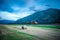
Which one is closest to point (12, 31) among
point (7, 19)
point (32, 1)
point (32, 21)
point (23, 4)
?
point (7, 19)

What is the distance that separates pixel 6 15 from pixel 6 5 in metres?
0.23

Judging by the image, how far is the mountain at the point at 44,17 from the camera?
2184mm

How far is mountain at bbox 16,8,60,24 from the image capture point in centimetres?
218

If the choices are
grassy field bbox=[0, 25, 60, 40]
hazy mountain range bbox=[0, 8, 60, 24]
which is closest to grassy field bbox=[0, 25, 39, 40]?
grassy field bbox=[0, 25, 60, 40]

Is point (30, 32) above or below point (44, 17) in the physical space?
below

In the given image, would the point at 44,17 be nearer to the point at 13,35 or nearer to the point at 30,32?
the point at 30,32

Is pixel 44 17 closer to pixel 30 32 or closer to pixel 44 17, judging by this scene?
pixel 44 17

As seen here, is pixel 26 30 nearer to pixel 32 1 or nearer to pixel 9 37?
pixel 9 37

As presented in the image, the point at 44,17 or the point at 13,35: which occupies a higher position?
the point at 44,17

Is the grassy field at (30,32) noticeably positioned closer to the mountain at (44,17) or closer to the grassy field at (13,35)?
the grassy field at (13,35)

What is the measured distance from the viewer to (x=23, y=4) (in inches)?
89.0

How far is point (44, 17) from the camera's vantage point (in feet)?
7.31

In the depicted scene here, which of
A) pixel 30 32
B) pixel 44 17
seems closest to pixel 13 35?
pixel 30 32

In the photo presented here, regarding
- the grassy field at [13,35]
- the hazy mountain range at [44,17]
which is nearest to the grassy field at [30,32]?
the grassy field at [13,35]
